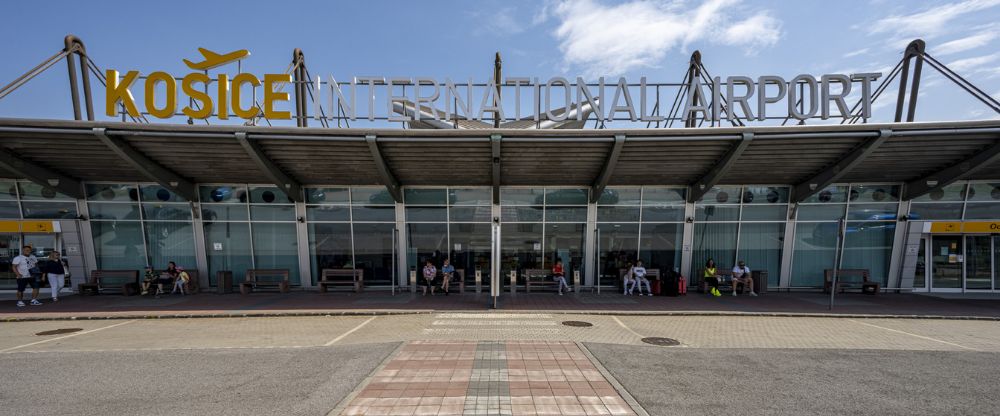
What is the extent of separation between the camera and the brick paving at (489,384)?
5.30m

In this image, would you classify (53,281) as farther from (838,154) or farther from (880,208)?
(880,208)

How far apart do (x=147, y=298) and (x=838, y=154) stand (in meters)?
23.1

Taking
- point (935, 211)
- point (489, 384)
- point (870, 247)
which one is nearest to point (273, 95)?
point (489, 384)

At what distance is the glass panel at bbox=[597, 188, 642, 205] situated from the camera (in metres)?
16.6

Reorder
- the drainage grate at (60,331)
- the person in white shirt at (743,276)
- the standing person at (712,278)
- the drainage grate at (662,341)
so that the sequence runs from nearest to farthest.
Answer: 1. the drainage grate at (662,341)
2. the drainage grate at (60,331)
3. the standing person at (712,278)
4. the person in white shirt at (743,276)

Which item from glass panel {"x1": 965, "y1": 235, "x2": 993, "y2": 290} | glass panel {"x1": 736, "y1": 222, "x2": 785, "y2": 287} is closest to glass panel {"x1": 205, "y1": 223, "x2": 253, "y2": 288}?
glass panel {"x1": 736, "y1": 222, "x2": 785, "y2": 287}

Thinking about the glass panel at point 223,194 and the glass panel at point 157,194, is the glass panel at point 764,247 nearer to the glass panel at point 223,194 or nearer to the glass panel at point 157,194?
the glass panel at point 223,194

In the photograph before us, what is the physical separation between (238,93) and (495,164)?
818cm

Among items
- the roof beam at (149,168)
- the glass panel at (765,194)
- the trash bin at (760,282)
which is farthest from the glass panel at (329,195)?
the trash bin at (760,282)

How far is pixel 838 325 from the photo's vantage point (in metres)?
10.9

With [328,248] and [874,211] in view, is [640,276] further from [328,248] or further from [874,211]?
[328,248]

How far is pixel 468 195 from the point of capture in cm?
1658

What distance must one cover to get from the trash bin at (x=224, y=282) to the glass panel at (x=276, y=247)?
941mm

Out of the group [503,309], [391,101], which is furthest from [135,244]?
[503,309]
